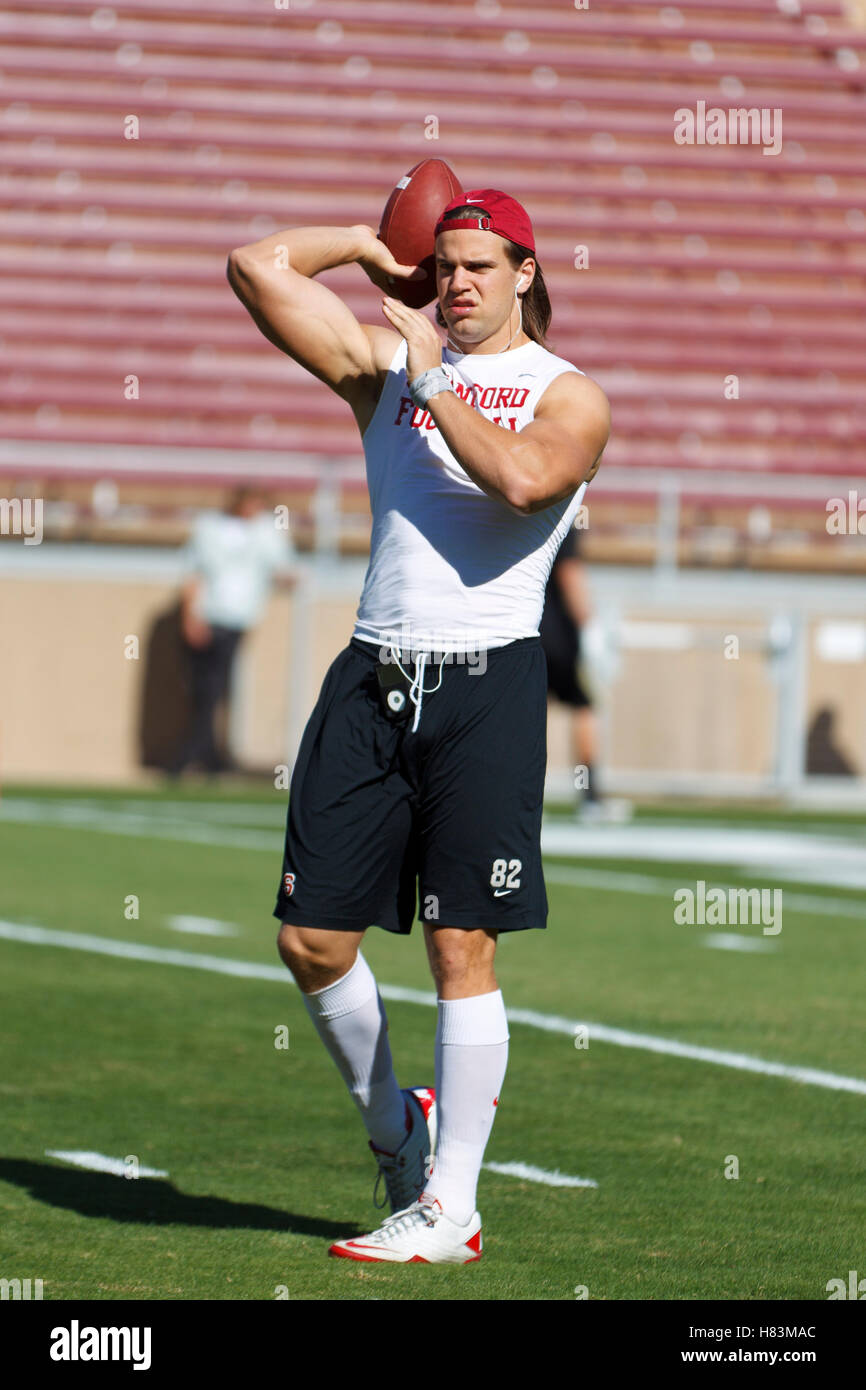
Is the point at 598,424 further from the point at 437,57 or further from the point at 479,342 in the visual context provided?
the point at 437,57

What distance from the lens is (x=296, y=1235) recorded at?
3885mm

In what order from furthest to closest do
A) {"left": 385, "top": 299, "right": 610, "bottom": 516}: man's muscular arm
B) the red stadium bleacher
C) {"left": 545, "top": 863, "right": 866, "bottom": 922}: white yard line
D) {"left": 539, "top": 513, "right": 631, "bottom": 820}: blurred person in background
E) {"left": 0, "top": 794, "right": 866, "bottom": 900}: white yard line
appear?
the red stadium bleacher, {"left": 539, "top": 513, "right": 631, "bottom": 820}: blurred person in background, {"left": 0, "top": 794, "right": 866, "bottom": 900}: white yard line, {"left": 545, "top": 863, "right": 866, "bottom": 922}: white yard line, {"left": 385, "top": 299, "right": 610, "bottom": 516}: man's muscular arm

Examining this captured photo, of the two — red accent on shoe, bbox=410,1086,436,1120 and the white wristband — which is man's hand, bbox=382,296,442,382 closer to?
the white wristband

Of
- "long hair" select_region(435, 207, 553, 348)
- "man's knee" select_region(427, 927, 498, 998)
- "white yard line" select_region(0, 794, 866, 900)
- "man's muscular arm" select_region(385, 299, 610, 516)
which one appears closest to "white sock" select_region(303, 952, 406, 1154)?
"man's knee" select_region(427, 927, 498, 998)

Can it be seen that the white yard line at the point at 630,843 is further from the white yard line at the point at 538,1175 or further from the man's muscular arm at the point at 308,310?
the man's muscular arm at the point at 308,310

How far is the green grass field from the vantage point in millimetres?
3656

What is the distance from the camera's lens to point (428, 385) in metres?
3.57

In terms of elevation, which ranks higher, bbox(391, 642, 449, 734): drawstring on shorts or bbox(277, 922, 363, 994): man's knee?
bbox(391, 642, 449, 734): drawstring on shorts

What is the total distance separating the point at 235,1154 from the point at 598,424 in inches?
69.6

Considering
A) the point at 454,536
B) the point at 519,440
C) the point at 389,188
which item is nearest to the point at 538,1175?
the point at 454,536

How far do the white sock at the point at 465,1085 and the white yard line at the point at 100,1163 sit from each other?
856 millimetres

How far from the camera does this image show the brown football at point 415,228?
13.3 feet

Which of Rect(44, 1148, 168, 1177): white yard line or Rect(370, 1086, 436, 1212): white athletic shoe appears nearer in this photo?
Rect(370, 1086, 436, 1212): white athletic shoe

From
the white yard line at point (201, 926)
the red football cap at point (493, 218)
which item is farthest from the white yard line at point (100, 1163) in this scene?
the white yard line at point (201, 926)
